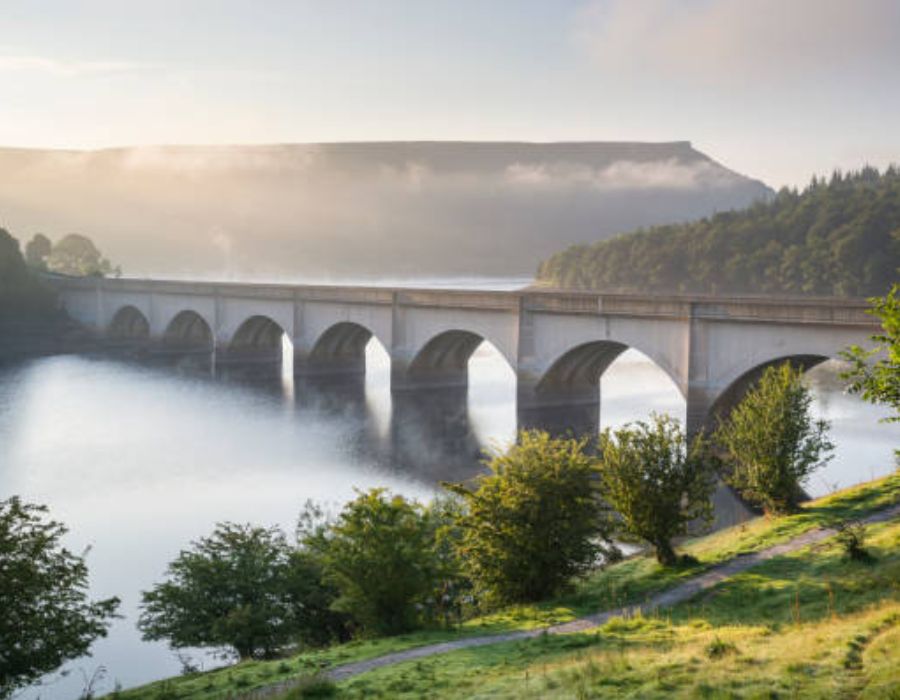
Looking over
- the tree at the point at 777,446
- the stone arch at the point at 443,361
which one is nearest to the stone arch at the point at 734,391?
the tree at the point at 777,446

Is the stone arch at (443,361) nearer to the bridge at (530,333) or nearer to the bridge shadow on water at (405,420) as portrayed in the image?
the bridge at (530,333)

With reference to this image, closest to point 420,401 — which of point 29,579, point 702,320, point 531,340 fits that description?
point 531,340

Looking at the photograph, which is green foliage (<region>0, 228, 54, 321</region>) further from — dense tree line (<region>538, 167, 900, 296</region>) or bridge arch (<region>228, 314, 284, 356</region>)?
dense tree line (<region>538, 167, 900, 296</region>)

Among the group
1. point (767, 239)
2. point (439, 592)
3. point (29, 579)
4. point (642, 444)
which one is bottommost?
point (439, 592)

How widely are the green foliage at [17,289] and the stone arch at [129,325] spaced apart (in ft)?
29.0

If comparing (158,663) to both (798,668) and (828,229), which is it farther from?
(828,229)

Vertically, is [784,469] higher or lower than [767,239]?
lower

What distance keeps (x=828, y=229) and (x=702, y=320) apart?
206 ft

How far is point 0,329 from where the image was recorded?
10012 cm

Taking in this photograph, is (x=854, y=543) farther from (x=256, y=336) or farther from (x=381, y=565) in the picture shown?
(x=256, y=336)

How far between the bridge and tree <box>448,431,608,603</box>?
2097 cm

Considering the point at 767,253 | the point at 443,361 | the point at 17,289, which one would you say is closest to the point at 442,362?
the point at 443,361

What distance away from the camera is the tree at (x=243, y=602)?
21672 millimetres

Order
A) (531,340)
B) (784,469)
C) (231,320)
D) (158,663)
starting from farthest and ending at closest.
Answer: (231,320) → (531,340) → (784,469) → (158,663)
